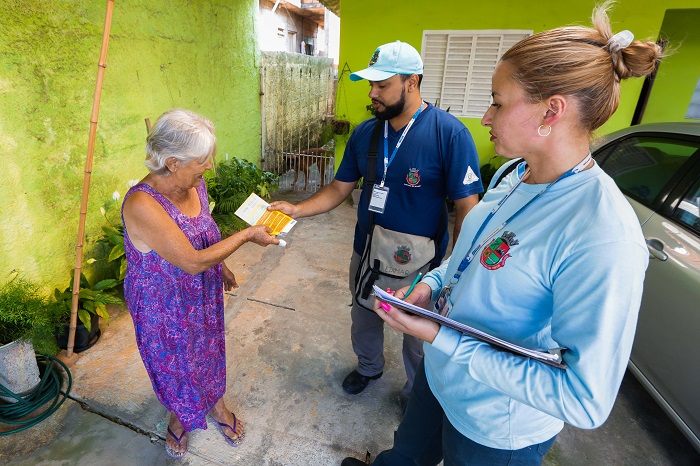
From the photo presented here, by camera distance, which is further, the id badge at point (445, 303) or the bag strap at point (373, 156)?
the bag strap at point (373, 156)

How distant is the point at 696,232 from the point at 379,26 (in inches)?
175

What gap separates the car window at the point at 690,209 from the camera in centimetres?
203

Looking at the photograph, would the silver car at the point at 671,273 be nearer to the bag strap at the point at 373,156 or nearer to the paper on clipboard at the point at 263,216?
the bag strap at the point at 373,156

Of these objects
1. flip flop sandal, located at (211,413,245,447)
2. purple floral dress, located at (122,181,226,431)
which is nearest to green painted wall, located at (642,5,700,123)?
purple floral dress, located at (122,181,226,431)

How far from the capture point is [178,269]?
5.09ft

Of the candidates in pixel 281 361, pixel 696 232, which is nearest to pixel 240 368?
pixel 281 361

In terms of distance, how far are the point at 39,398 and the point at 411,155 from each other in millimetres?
2477

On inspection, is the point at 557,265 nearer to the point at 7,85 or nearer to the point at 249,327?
the point at 249,327

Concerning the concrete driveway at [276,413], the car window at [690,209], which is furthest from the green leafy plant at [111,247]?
the car window at [690,209]

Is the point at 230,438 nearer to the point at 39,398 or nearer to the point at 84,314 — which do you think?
the point at 39,398

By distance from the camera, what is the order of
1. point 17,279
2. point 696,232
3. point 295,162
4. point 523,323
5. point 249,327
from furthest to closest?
1. point 295,162
2. point 249,327
3. point 17,279
4. point 696,232
5. point 523,323

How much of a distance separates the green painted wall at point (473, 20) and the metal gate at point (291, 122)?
120 cm

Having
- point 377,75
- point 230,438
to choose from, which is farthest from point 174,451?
point 377,75

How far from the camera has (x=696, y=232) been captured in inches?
78.2
